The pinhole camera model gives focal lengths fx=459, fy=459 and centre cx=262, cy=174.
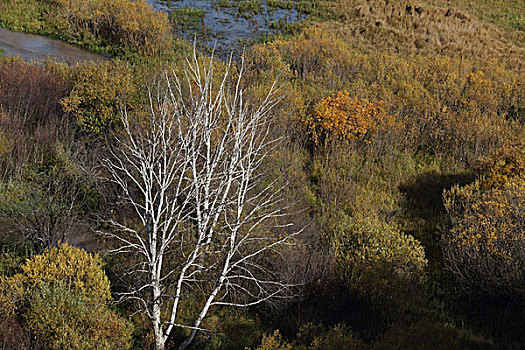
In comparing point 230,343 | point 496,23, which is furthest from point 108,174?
point 496,23

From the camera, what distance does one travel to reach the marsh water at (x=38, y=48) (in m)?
23.0

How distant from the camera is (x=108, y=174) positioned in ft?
45.8

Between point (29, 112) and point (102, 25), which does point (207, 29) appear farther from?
point (29, 112)

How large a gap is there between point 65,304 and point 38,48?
20.3 metres

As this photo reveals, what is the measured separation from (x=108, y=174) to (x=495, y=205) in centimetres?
1054

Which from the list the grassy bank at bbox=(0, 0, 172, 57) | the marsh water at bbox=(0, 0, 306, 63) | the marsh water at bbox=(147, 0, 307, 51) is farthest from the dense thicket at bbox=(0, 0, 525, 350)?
the marsh water at bbox=(147, 0, 307, 51)

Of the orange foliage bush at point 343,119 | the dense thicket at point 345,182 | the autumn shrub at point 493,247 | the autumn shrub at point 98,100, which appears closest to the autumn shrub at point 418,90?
the dense thicket at point 345,182

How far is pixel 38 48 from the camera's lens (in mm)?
24281

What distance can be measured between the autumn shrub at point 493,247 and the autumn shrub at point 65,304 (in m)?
6.90

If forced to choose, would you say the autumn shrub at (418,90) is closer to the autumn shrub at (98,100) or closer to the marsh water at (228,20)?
the marsh water at (228,20)

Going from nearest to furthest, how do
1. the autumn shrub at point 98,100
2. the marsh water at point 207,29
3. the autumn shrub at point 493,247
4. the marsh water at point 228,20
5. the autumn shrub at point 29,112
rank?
the autumn shrub at point 493,247, the autumn shrub at point 29,112, the autumn shrub at point 98,100, the marsh water at point 207,29, the marsh water at point 228,20

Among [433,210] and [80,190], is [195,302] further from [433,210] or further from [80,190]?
[433,210]

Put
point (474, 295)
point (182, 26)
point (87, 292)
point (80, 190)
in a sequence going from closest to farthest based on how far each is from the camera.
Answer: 1. point (87, 292)
2. point (474, 295)
3. point (80, 190)
4. point (182, 26)

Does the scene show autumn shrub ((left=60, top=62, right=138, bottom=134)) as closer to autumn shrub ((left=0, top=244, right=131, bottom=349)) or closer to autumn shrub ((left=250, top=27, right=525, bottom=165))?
autumn shrub ((left=250, top=27, right=525, bottom=165))
